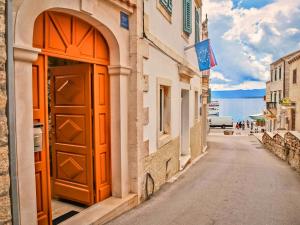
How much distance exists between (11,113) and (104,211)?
6.81ft

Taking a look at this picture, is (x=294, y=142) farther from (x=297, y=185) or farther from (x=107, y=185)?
(x=107, y=185)

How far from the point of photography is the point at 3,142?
253 cm

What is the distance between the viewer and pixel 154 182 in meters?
5.73

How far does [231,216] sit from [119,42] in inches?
→ 128

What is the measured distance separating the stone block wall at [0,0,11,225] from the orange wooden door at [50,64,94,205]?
1.72 metres

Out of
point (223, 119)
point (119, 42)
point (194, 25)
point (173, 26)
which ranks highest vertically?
point (194, 25)

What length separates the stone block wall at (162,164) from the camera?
17.6 feet

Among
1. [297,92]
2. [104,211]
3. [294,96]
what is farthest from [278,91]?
[104,211]

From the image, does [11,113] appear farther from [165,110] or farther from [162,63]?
[165,110]

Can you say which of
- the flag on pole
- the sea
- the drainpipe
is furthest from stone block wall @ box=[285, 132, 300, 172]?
the sea

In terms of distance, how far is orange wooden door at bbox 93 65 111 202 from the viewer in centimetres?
427

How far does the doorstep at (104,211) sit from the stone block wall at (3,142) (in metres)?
→ 1.21

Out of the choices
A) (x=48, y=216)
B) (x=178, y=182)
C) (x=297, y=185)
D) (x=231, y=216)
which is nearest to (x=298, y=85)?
(x=297, y=185)

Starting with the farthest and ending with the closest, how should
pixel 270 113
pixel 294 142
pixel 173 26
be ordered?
pixel 270 113 < pixel 294 142 < pixel 173 26
